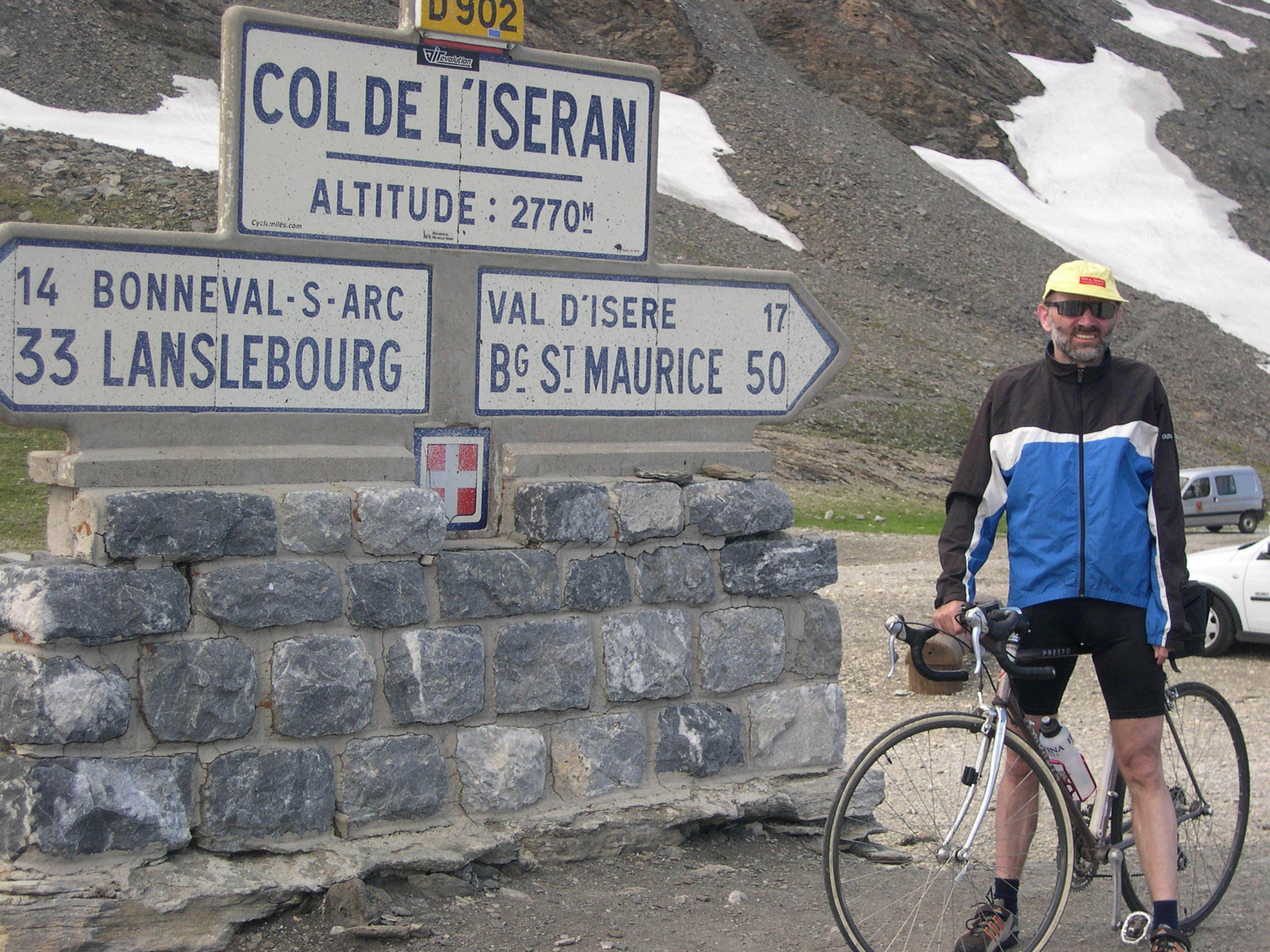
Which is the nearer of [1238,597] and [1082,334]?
[1082,334]

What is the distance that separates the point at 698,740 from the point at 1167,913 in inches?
64.6

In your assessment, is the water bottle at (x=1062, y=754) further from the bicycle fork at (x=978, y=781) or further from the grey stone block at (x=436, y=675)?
the grey stone block at (x=436, y=675)

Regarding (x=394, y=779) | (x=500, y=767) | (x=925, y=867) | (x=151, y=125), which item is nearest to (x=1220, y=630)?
(x=925, y=867)

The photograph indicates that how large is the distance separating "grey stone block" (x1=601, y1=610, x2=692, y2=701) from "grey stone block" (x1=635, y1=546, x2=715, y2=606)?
0.21ft

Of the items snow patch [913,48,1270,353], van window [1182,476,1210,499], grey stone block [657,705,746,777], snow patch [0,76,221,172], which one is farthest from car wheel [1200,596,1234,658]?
snow patch [913,48,1270,353]

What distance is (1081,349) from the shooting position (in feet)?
12.4

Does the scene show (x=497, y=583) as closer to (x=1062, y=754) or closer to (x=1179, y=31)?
(x=1062, y=754)

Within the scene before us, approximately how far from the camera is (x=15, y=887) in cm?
347

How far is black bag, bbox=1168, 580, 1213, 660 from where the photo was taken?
3.72 meters

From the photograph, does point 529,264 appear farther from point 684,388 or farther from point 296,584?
point 296,584

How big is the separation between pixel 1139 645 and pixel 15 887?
10.4ft

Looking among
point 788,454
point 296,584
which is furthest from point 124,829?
point 788,454

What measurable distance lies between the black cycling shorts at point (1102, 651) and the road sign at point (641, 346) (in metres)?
1.50

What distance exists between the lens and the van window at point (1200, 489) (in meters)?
26.6
